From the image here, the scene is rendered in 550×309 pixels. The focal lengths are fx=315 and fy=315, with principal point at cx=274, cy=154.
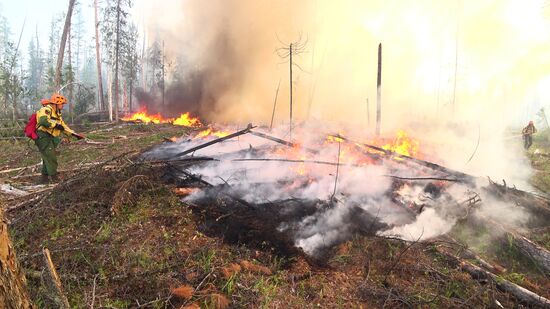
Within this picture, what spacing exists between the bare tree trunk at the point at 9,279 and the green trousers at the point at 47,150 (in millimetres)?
6652

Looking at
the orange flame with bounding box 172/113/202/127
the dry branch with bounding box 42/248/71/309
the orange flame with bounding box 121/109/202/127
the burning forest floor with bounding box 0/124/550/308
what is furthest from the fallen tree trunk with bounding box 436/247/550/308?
the orange flame with bounding box 172/113/202/127

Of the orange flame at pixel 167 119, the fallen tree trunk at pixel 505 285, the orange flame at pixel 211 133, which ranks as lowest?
the fallen tree trunk at pixel 505 285

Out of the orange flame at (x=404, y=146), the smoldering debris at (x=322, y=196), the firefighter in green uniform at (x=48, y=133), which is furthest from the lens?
the orange flame at (x=404, y=146)

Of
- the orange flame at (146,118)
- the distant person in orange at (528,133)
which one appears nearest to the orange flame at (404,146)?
the distant person in orange at (528,133)

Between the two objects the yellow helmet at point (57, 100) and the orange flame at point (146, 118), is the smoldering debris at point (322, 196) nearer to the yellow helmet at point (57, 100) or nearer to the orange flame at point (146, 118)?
the yellow helmet at point (57, 100)

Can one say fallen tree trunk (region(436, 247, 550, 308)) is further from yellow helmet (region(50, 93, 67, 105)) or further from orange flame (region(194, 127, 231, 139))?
yellow helmet (region(50, 93, 67, 105))

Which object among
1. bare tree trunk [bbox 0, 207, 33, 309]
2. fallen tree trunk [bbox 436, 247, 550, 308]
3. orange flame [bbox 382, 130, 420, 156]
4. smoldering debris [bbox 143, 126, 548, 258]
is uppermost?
bare tree trunk [bbox 0, 207, 33, 309]

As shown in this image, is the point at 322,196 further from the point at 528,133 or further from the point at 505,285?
the point at 528,133

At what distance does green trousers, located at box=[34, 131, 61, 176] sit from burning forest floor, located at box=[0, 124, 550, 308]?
0.61m

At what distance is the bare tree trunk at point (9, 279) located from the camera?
1.59 metres

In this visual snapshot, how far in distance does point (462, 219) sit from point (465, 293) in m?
2.31

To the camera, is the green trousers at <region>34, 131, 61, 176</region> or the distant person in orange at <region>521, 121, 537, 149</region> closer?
the green trousers at <region>34, 131, 61, 176</region>

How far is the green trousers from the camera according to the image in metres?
7.15

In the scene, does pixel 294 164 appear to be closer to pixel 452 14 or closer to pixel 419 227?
pixel 419 227
